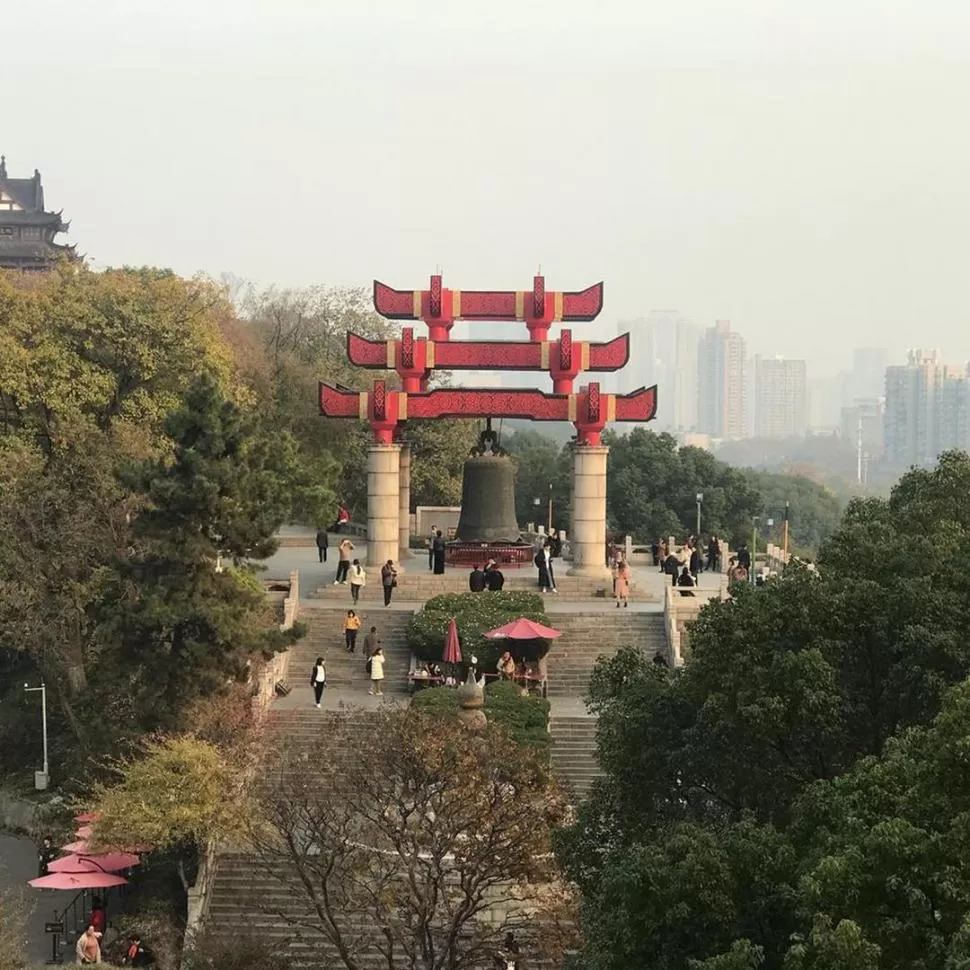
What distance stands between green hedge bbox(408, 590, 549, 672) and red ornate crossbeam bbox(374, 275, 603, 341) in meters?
8.41

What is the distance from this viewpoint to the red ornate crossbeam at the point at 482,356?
32688 mm

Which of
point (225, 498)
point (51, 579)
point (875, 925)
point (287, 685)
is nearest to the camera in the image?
point (875, 925)

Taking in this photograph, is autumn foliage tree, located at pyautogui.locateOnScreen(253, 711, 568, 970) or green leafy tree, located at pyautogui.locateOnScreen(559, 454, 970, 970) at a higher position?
green leafy tree, located at pyautogui.locateOnScreen(559, 454, 970, 970)

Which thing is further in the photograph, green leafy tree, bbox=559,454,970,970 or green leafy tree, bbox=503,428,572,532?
green leafy tree, bbox=503,428,572,532

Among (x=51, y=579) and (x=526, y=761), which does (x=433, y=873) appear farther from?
(x=51, y=579)

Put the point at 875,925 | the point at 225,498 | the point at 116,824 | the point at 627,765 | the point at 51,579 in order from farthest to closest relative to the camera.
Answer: the point at 51,579 < the point at 225,498 < the point at 116,824 < the point at 627,765 < the point at 875,925

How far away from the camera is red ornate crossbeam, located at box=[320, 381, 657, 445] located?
1254 inches

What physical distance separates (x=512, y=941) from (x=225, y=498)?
354 inches

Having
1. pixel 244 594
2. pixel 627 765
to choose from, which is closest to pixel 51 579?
pixel 244 594

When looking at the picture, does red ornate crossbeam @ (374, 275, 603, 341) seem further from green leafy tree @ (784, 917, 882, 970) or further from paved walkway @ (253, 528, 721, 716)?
green leafy tree @ (784, 917, 882, 970)

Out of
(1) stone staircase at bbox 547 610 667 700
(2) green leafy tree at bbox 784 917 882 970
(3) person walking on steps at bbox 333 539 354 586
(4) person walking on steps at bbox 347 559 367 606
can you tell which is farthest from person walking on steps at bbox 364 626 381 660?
(2) green leafy tree at bbox 784 917 882 970

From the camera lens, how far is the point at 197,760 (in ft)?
62.4

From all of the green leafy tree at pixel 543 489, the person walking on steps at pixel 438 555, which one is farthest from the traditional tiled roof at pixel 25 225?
the person walking on steps at pixel 438 555

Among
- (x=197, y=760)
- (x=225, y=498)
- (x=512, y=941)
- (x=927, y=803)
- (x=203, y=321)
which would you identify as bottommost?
(x=512, y=941)
